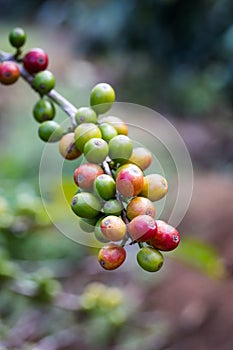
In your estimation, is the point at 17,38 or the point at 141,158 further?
the point at 17,38

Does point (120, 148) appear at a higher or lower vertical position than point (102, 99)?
lower

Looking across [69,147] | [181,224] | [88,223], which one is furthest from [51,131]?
[181,224]

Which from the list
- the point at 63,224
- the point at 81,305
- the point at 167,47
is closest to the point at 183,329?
the point at 81,305

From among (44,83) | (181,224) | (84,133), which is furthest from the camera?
(181,224)

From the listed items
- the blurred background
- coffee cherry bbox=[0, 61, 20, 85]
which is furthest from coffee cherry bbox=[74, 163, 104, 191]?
the blurred background

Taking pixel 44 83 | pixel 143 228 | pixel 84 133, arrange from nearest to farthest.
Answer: pixel 143 228, pixel 84 133, pixel 44 83

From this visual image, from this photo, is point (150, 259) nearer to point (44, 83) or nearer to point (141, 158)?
point (141, 158)
